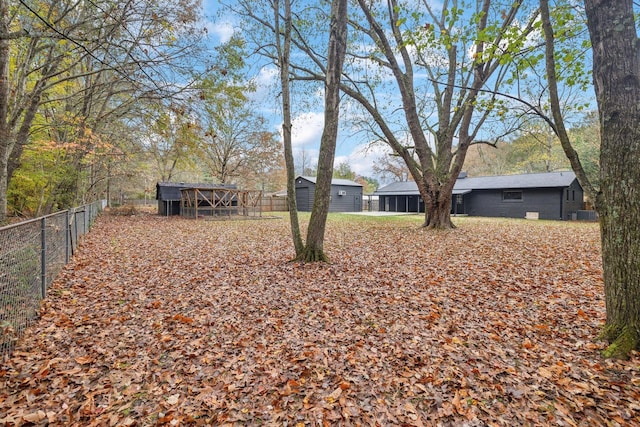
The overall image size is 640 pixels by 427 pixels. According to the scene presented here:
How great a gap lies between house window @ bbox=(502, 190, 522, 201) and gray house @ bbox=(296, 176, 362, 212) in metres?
12.9

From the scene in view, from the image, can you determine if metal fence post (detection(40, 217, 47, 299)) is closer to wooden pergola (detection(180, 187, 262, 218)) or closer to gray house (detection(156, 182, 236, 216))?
wooden pergola (detection(180, 187, 262, 218))

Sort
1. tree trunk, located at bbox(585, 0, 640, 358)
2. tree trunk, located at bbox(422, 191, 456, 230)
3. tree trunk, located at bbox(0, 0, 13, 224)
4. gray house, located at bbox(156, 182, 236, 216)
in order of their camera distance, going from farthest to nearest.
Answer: gray house, located at bbox(156, 182, 236, 216)
tree trunk, located at bbox(422, 191, 456, 230)
tree trunk, located at bbox(0, 0, 13, 224)
tree trunk, located at bbox(585, 0, 640, 358)

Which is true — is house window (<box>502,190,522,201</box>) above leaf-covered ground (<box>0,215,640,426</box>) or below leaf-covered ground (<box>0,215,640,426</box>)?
above

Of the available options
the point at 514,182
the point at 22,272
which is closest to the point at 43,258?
the point at 22,272

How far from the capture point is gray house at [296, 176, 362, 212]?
2762cm

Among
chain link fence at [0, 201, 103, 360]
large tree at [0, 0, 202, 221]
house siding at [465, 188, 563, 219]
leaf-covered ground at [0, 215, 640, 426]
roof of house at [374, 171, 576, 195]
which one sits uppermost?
large tree at [0, 0, 202, 221]

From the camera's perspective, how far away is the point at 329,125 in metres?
6.15

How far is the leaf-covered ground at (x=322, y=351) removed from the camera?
220 cm

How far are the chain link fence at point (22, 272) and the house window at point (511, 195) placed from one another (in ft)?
76.5

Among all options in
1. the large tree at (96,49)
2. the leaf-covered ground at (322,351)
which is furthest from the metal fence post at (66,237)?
the large tree at (96,49)

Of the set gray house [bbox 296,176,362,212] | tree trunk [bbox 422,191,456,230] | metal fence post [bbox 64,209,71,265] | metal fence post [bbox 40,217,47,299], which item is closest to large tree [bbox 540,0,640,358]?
metal fence post [bbox 40,217,47,299]

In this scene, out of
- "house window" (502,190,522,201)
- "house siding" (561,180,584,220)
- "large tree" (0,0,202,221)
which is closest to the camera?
"large tree" (0,0,202,221)

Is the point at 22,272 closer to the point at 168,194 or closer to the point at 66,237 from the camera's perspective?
the point at 66,237

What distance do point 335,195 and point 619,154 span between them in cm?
2550
